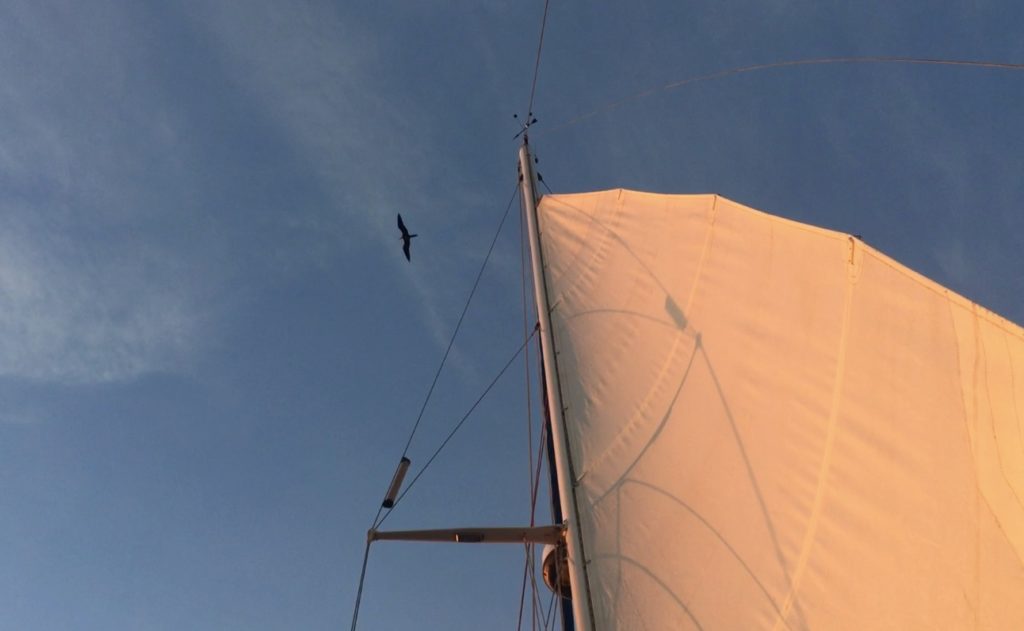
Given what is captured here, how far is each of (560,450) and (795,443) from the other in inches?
63.0

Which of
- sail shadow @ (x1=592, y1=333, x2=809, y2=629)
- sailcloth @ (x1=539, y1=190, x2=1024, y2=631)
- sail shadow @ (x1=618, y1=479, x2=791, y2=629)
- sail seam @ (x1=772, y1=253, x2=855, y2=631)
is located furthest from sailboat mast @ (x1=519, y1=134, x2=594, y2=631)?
sail seam @ (x1=772, y1=253, x2=855, y2=631)

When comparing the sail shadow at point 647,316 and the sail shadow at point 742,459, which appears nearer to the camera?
the sail shadow at point 742,459

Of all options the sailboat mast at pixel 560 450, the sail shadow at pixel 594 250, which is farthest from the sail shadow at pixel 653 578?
the sail shadow at pixel 594 250

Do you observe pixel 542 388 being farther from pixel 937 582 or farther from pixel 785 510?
pixel 937 582

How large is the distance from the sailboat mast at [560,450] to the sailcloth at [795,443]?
0.08 meters

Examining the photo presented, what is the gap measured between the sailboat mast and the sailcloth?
0.08 metres

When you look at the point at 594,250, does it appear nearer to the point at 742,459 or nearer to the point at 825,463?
the point at 742,459

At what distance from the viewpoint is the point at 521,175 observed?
9836mm

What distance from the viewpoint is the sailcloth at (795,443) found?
4594mm

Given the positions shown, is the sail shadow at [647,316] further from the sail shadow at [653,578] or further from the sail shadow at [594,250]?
the sail shadow at [653,578]

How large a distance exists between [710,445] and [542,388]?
266 cm

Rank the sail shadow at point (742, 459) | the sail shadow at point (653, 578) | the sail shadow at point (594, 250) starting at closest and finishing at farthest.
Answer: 1. the sail shadow at point (653, 578)
2. the sail shadow at point (742, 459)
3. the sail shadow at point (594, 250)

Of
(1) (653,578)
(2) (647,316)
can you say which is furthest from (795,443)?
(2) (647,316)

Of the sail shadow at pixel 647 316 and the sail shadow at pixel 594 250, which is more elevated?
the sail shadow at pixel 594 250
